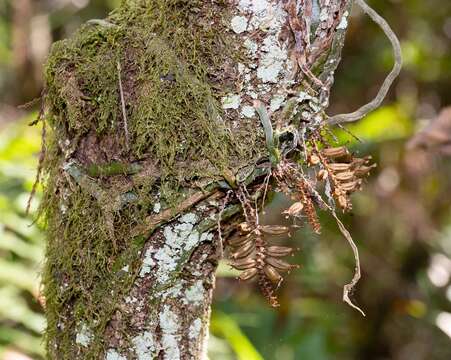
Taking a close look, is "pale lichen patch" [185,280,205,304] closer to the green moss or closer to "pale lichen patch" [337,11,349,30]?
the green moss

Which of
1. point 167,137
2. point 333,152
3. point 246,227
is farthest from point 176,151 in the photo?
point 333,152

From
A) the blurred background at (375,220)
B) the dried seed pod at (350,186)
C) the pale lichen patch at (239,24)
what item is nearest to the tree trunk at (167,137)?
the pale lichen patch at (239,24)

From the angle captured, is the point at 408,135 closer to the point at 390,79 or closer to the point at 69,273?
the point at 390,79

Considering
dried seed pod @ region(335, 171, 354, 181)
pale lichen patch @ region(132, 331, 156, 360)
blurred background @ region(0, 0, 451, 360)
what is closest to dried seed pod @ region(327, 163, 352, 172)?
dried seed pod @ region(335, 171, 354, 181)

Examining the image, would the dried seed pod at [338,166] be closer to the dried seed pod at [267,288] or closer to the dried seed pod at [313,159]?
the dried seed pod at [313,159]

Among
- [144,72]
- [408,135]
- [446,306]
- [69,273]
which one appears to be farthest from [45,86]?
[446,306]
